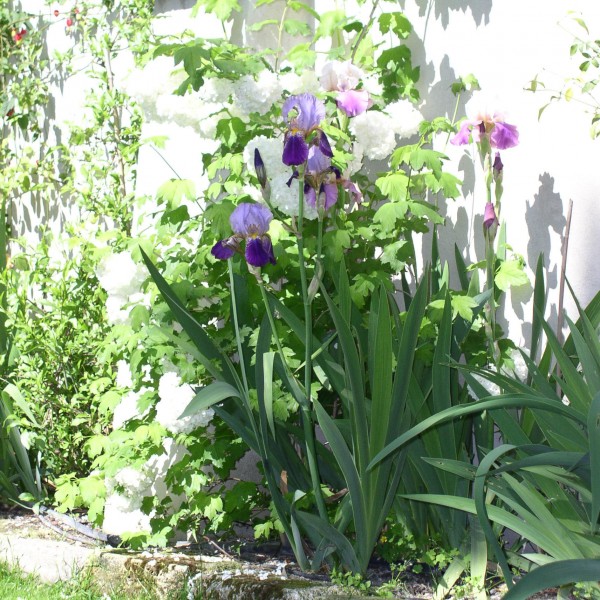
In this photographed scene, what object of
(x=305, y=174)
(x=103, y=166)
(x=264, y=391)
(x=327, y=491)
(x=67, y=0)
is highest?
(x=67, y=0)

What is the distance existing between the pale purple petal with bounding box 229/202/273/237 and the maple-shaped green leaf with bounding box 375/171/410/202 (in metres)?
0.68

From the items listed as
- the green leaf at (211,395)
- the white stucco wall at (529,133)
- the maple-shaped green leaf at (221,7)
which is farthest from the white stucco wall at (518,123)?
the green leaf at (211,395)

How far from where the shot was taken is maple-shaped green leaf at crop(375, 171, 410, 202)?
297 cm

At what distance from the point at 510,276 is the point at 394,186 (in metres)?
0.49

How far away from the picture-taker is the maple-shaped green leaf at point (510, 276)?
2.88 metres

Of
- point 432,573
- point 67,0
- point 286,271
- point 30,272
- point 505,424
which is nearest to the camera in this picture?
point 505,424

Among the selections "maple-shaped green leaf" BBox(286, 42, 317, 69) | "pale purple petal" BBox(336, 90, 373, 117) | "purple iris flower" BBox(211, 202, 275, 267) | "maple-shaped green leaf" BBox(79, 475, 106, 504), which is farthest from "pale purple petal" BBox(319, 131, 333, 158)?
"maple-shaped green leaf" BBox(79, 475, 106, 504)

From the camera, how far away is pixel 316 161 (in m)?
2.44

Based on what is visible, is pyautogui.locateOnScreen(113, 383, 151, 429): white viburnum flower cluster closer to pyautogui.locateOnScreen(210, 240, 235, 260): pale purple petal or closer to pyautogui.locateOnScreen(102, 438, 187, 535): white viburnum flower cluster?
pyautogui.locateOnScreen(102, 438, 187, 535): white viburnum flower cluster

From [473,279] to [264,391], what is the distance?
2.96 ft

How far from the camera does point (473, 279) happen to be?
3.04 meters

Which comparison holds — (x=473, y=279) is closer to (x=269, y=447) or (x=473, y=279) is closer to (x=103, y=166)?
(x=269, y=447)

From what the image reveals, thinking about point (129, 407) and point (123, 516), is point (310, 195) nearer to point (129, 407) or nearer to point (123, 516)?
point (129, 407)

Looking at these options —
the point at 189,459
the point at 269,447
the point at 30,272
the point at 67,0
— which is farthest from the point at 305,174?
the point at 67,0
